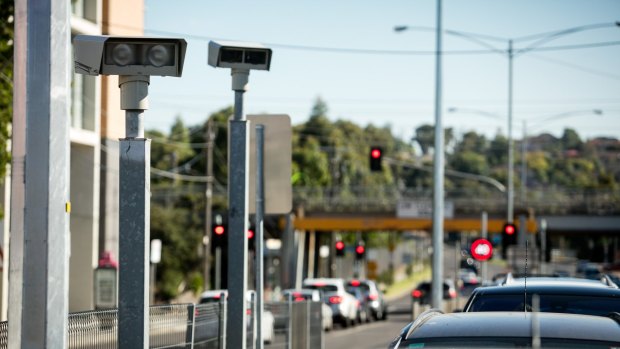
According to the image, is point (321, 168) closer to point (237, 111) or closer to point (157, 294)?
point (157, 294)

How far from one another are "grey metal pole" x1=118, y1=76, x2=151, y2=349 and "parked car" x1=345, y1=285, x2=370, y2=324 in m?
35.6

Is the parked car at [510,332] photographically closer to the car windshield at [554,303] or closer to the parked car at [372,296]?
the car windshield at [554,303]

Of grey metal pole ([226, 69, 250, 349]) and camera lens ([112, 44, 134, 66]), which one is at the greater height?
camera lens ([112, 44, 134, 66])

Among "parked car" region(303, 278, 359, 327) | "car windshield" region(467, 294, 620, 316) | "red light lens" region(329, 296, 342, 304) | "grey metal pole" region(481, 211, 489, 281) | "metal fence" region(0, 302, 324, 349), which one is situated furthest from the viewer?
"grey metal pole" region(481, 211, 489, 281)

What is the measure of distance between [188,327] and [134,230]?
4.08 metres

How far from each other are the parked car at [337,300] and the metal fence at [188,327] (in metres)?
20.0

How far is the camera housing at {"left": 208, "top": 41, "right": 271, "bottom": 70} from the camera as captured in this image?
493 inches

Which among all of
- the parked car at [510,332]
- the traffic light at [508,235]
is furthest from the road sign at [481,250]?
the parked car at [510,332]

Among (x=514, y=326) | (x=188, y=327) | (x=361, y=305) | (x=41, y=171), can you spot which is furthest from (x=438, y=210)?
(x=514, y=326)

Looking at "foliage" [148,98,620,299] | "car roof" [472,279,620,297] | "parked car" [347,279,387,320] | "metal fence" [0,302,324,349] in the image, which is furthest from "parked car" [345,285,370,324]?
"car roof" [472,279,620,297]

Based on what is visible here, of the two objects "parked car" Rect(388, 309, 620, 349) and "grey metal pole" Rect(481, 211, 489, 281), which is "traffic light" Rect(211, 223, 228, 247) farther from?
"parked car" Rect(388, 309, 620, 349)

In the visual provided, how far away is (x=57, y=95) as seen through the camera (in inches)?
321

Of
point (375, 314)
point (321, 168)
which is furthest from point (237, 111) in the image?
point (321, 168)

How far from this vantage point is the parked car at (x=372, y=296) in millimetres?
47906
